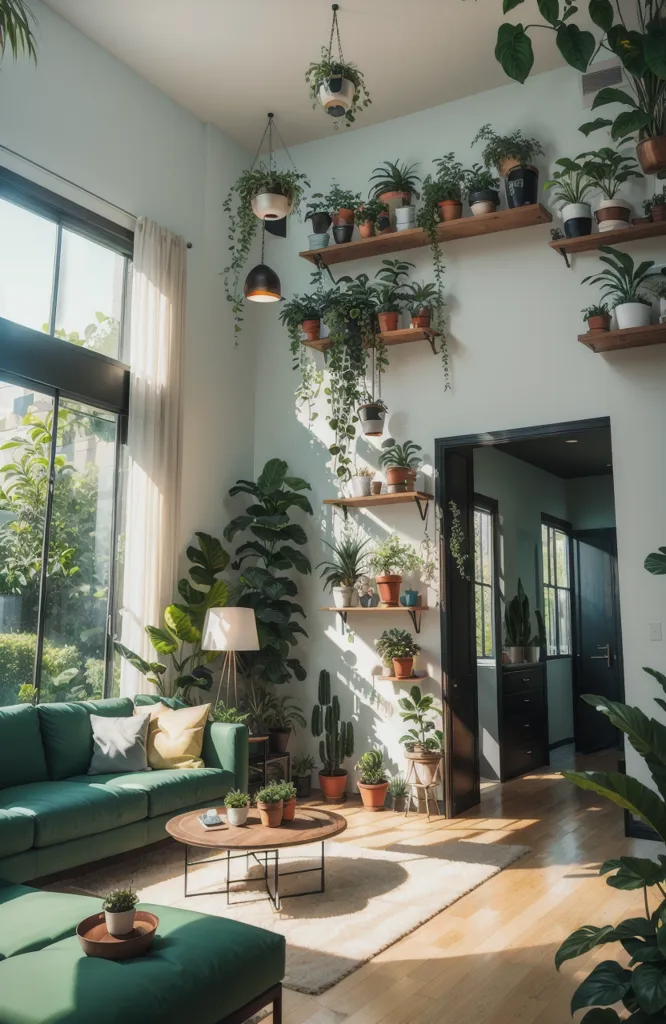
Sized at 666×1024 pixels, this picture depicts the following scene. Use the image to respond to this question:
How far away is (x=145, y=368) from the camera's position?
573 centimetres

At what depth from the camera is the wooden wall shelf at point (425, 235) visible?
5.58m

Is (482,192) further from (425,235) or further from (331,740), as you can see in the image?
(331,740)

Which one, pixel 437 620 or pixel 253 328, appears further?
pixel 253 328

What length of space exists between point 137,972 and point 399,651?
12.6 feet

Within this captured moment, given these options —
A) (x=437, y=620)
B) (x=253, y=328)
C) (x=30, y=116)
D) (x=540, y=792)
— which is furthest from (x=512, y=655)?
(x=30, y=116)

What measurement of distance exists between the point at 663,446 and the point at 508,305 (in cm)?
148

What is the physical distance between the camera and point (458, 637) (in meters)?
5.98

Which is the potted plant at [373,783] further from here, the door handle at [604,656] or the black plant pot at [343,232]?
the door handle at [604,656]

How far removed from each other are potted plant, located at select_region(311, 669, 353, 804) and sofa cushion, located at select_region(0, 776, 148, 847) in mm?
2050

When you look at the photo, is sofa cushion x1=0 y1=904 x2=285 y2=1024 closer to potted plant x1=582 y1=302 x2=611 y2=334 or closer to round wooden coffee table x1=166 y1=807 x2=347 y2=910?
round wooden coffee table x1=166 y1=807 x2=347 y2=910

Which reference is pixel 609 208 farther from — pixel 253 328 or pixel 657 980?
pixel 657 980

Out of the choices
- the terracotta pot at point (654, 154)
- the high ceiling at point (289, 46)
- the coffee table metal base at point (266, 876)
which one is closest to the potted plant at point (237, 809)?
the coffee table metal base at point (266, 876)

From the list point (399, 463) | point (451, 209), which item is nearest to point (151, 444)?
point (399, 463)

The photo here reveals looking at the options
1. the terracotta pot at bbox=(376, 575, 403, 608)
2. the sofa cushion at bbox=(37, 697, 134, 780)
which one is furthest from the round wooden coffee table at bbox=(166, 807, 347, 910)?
the terracotta pot at bbox=(376, 575, 403, 608)
